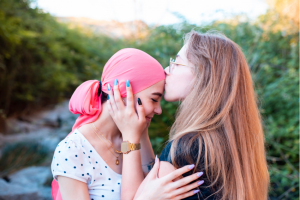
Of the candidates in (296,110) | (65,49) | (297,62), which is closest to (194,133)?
(296,110)

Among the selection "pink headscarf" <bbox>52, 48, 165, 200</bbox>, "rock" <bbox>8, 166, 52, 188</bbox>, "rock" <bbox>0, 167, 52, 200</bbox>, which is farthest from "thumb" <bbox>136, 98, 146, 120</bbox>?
"rock" <bbox>8, 166, 52, 188</bbox>

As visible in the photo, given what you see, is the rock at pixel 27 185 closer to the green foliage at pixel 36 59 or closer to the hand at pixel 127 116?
the green foliage at pixel 36 59

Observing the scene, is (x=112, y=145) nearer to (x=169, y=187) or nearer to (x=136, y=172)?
(x=136, y=172)

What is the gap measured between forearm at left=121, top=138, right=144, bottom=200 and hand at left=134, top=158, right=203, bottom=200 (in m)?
0.11

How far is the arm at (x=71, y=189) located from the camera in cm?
148

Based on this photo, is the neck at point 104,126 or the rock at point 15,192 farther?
the rock at point 15,192

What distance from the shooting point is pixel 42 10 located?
19.6 feet

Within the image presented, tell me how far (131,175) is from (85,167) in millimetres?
319

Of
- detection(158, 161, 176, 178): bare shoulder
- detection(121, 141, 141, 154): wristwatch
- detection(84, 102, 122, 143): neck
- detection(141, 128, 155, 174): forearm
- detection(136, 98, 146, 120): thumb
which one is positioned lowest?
detection(141, 128, 155, 174): forearm

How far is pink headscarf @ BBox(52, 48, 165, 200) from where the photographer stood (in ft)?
5.75

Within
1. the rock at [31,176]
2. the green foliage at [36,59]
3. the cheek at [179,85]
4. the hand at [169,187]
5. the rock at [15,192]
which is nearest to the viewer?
the hand at [169,187]

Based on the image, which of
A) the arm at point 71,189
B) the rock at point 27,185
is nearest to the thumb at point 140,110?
the arm at point 71,189

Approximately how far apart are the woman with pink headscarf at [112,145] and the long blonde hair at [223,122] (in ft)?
0.64

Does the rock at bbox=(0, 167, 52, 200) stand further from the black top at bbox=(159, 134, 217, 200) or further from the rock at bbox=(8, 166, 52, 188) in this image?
the black top at bbox=(159, 134, 217, 200)
